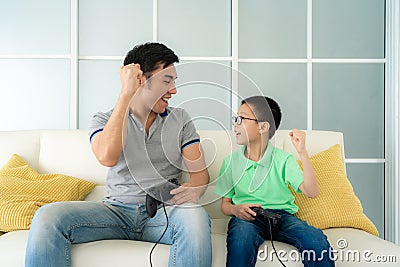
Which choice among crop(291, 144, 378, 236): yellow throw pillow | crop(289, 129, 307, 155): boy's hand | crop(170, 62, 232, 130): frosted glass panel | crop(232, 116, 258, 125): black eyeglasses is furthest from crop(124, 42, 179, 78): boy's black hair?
crop(291, 144, 378, 236): yellow throw pillow

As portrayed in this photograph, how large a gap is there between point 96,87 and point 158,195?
1.68 meters

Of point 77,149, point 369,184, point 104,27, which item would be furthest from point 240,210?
point 104,27

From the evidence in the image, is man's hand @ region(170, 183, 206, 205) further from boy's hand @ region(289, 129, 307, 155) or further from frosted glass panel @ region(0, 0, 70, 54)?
frosted glass panel @ region(0, 0, 70, 54)

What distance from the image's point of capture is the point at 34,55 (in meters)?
3.47

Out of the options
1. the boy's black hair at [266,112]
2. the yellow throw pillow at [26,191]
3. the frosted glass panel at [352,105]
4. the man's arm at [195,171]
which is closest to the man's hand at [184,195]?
the man's arm at [195,171]

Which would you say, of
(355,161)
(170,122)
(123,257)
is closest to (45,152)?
(170,122)

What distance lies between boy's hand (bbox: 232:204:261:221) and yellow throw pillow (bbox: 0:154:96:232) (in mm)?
653

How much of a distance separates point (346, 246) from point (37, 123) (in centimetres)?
212

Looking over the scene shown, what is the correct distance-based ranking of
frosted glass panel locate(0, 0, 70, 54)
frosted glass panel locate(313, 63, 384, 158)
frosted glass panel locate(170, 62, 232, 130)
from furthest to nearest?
frosted glass panel locate(313, 63, 384, 158)
frosted glass panel locate(0, 0, 70, 54)
frosted glass panel locate(170, 62, 232, 130)

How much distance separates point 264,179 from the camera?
223cm

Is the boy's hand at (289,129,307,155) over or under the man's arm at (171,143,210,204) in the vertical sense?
over

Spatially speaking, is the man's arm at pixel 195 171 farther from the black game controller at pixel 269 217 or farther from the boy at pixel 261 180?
the black game controller at pixel 269 217

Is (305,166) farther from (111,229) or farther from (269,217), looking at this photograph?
(111,229)

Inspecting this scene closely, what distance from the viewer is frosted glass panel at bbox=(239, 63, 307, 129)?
3.55 metres
